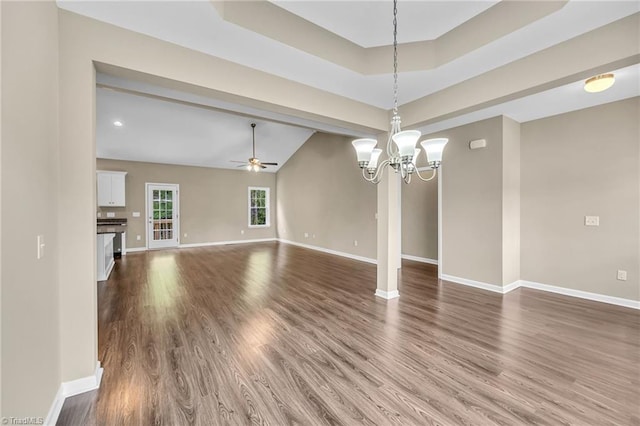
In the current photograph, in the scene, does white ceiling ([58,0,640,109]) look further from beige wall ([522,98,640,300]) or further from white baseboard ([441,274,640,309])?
white baseboard ([441,274,640,309])

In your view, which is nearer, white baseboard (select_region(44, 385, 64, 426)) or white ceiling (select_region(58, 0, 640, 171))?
white baseboard (select_region(44, 385, 64, 426))

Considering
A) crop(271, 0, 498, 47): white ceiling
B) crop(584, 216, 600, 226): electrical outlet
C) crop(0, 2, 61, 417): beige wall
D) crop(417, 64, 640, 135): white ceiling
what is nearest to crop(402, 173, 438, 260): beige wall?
crop(417, 64, 640, 135): white ceiling

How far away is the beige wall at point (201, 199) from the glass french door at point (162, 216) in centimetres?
15

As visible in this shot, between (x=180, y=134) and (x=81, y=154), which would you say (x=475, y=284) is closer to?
(x=81, y=154)

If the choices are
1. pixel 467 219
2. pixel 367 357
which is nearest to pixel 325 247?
pixel 467 219

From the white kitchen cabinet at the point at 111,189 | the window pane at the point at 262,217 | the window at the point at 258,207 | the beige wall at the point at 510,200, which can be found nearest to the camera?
the beige wall at the point at 510,200

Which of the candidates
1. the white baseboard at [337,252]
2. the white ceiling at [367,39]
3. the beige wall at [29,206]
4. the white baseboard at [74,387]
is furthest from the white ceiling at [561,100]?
the white baseboard at [74,387]

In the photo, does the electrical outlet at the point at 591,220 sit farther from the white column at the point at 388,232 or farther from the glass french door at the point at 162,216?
the glass french door at the point at 162,216

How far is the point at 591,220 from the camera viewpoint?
3719 mm

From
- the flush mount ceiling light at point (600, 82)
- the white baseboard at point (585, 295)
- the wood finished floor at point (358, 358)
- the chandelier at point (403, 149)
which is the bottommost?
the wood finished floor at point (358, 358)

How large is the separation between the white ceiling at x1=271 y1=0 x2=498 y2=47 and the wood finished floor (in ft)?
9.73

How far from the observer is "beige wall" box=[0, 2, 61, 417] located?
112 cm

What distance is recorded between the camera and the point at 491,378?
2020 mm

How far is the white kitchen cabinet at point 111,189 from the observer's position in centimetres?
691
